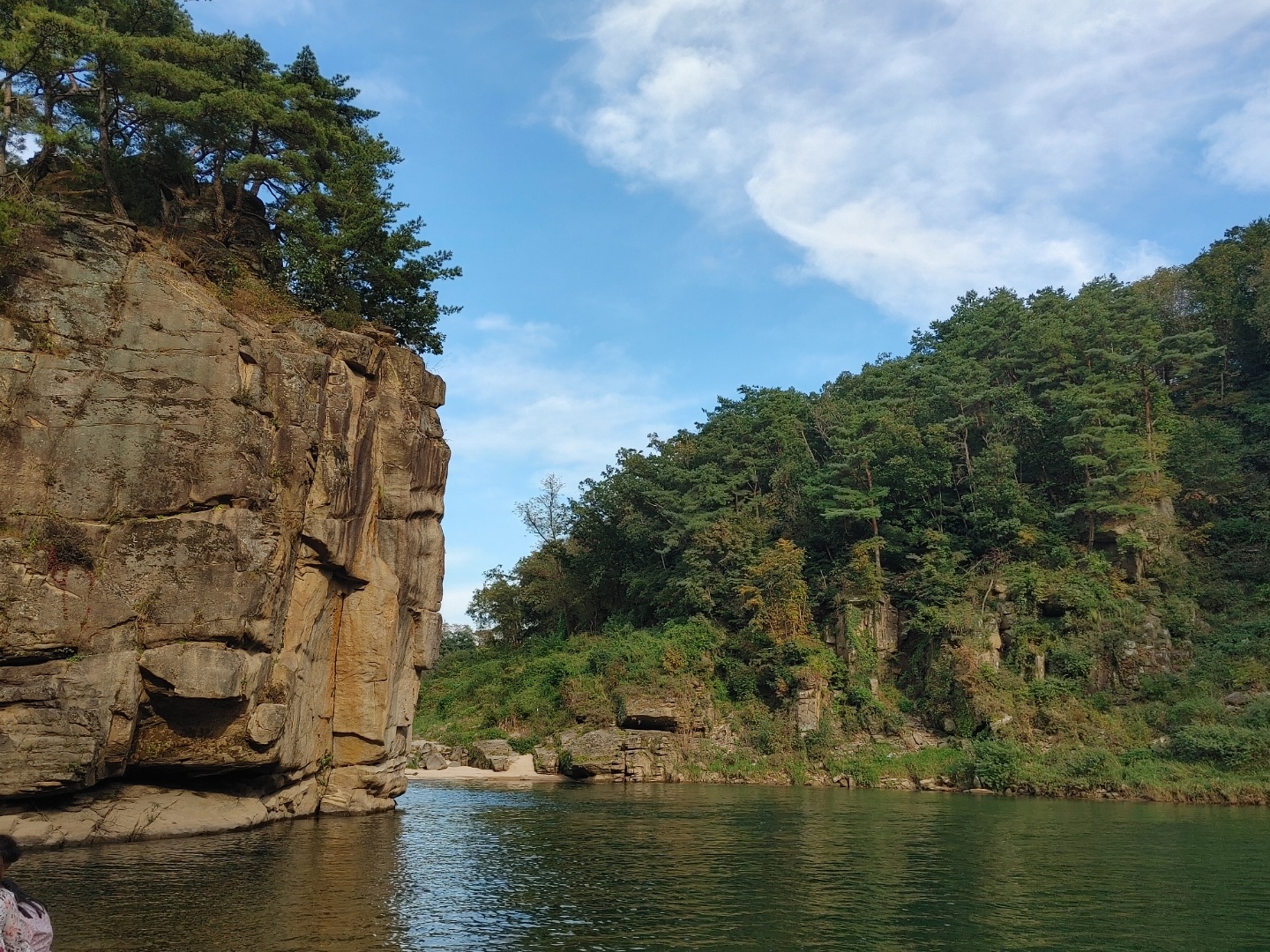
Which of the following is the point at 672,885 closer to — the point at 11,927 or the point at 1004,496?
the point at 11,927

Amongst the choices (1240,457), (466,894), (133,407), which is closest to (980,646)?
(1240,457)

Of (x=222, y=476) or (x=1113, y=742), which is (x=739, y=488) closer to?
(x=1113, y=742)

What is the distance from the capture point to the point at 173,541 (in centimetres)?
2002

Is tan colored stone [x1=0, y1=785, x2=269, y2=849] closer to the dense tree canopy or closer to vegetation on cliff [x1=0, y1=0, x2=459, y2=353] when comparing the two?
vegetation on cliff [x1=0, y1=0, x2=459, y2=353]

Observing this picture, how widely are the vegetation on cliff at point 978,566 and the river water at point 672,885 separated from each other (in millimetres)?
12894

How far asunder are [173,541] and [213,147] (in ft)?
48.9

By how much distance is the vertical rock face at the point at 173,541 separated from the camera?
726 inches

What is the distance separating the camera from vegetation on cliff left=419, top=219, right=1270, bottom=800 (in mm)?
39812

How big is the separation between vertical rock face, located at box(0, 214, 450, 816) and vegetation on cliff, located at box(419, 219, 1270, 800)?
2473 cm

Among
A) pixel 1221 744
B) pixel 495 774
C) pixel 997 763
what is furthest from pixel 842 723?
pixel 495 774

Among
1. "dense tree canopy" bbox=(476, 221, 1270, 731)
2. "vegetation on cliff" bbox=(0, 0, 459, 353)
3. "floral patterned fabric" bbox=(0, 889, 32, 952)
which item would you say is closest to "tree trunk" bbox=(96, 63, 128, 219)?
"vegetation on cliff" bbox=(0, 0, 459, 353)

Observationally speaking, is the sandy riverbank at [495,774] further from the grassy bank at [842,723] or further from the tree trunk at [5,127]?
the tree trunk at [5,127]

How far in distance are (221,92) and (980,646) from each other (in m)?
39.3

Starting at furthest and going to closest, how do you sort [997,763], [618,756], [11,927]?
[618,756] < [997,763] < [11,927]
